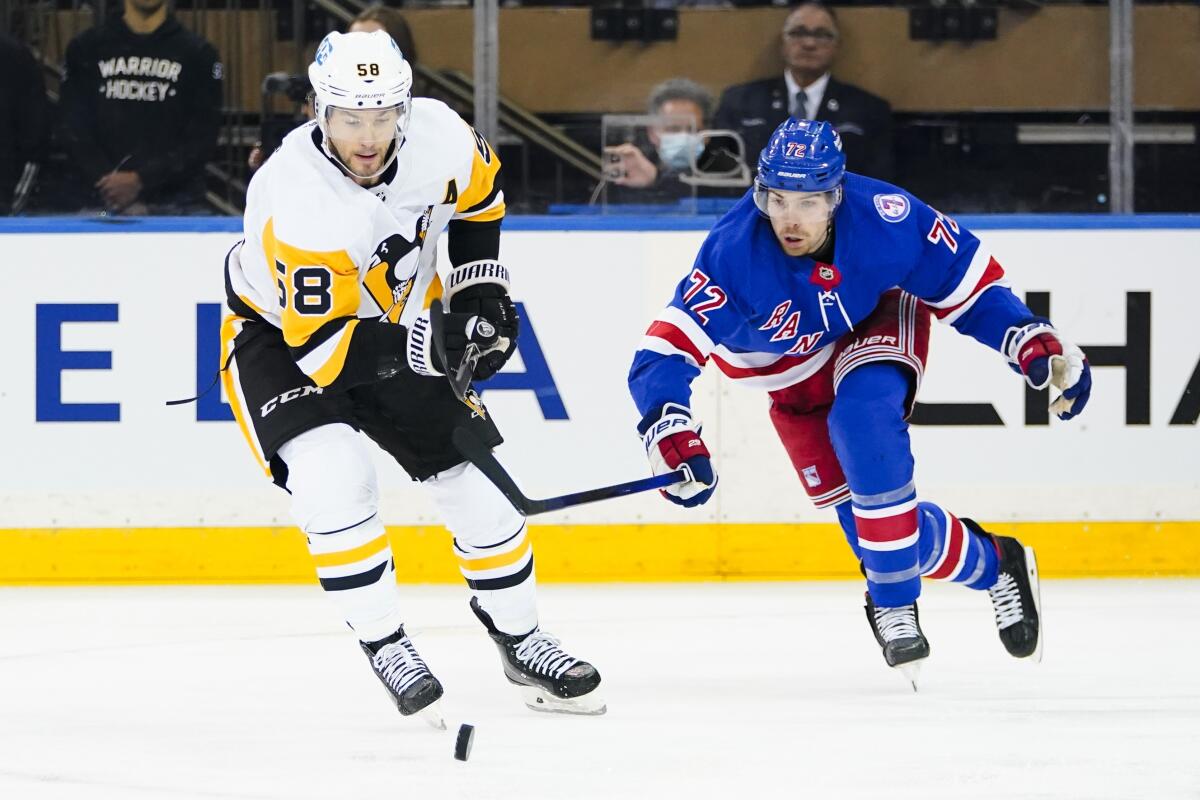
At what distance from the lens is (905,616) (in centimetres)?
371

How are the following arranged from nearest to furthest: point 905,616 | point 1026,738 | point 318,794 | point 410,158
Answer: point 318,794
point 1026,738
point 410,158
point 905,616

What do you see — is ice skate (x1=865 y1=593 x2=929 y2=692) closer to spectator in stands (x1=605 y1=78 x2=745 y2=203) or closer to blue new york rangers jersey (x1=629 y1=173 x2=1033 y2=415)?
blue new york rangers jersey (x1=629 y1=173 x2=1033 y2=415)

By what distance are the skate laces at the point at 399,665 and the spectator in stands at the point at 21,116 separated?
2.65m

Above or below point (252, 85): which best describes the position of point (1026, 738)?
below

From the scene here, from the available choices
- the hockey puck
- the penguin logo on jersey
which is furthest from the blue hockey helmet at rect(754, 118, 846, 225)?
the hockey puck

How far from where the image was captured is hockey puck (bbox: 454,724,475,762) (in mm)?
3027

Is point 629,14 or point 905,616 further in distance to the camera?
point 629,14

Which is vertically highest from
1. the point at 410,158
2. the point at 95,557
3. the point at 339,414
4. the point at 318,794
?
the point at 410,158

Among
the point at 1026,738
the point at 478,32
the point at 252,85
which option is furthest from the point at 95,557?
the point at 1026,738

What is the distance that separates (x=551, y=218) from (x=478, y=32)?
648 millimetres

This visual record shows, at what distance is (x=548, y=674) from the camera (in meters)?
3.53

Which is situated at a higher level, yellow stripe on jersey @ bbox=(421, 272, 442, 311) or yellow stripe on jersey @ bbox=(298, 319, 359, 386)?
yellow stripe on jersey @ bbox=(421, 272, 442, 311)

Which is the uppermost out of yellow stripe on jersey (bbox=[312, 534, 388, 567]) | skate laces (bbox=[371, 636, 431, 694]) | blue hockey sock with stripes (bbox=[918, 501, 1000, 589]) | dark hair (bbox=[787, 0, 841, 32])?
dark hair (bbox=[787, 0, 841, 32])

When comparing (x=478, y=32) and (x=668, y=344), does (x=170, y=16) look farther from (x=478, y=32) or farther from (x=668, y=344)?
(x=668, y=344)
